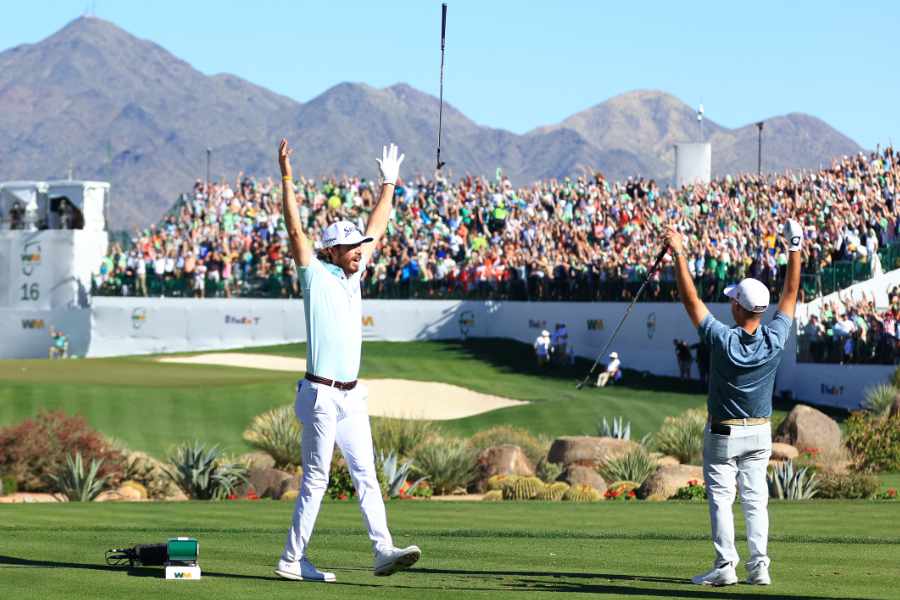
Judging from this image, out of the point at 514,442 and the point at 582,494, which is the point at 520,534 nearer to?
the point at 582,494

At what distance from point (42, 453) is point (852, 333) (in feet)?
64.1

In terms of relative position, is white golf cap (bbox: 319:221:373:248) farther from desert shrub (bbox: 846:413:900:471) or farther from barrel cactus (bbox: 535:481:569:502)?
desert shrub (bbox: 846:413:900:471)

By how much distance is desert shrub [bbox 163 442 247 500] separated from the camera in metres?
23.4

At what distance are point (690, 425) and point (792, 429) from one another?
5.91 feet

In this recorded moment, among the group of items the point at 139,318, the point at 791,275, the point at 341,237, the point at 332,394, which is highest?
the point at 341,237

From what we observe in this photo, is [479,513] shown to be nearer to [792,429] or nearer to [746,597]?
[746,597]

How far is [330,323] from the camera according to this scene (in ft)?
36.0

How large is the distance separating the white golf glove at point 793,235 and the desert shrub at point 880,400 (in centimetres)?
1907

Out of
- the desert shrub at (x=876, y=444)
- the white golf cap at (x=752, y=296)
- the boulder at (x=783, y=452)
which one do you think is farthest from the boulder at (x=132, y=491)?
the white golf cap at (x=752, y=296)

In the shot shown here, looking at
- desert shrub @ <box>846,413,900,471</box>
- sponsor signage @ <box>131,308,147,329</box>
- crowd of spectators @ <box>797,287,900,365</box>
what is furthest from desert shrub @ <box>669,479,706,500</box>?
sponsor signage @ <box>131,308,147,329</box>

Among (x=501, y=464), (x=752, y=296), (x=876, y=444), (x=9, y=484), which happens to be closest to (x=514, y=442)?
(x=501, y=464)

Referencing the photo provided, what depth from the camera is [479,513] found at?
62.5ft

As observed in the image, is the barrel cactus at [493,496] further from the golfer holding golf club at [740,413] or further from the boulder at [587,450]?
the golfer holding golf club at [740,413]

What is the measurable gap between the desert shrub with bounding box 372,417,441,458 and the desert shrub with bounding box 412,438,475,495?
1.72 m
